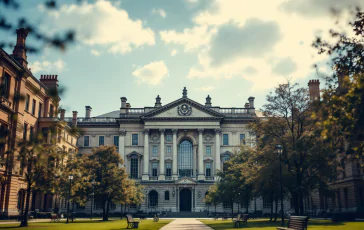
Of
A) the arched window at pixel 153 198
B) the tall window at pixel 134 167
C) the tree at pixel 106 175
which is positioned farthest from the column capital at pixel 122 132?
the tree at pixel 106 175

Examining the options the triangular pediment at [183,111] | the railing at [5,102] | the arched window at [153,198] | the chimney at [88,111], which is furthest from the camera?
the chimney at [88,111]

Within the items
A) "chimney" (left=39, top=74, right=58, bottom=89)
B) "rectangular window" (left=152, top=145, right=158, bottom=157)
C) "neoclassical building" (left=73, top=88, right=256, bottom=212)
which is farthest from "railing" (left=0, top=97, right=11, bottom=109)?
"rectangular window" (left=152, top=145, right=158, bottom=157)

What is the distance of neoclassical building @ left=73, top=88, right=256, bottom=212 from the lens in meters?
73.9

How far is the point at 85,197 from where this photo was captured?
47000 mm

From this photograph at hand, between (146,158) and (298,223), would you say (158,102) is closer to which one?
(146,158)

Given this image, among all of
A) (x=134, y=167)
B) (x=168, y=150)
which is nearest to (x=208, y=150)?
(x=168, y=150)

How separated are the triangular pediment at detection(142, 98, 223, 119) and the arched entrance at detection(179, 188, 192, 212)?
15352 mm

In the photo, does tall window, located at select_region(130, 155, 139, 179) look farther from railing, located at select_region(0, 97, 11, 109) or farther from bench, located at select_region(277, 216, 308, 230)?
bench, located at select_region(277, 216, 308, 230)

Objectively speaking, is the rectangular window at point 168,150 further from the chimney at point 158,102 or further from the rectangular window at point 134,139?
the chimney at point 158,102

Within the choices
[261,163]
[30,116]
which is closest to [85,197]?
[30,116]

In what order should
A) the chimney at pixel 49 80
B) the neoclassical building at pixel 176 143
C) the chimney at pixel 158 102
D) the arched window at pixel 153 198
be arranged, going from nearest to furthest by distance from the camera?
1. the chimney at pixel 49 80
2. the arched window at pixel 153 198
3. the neoclassical building at pixel 176 143
4. the chimney at pixel 158 102

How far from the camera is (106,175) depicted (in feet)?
156

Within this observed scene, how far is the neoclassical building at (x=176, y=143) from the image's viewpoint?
73.9m

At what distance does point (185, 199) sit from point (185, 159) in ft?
27.2
